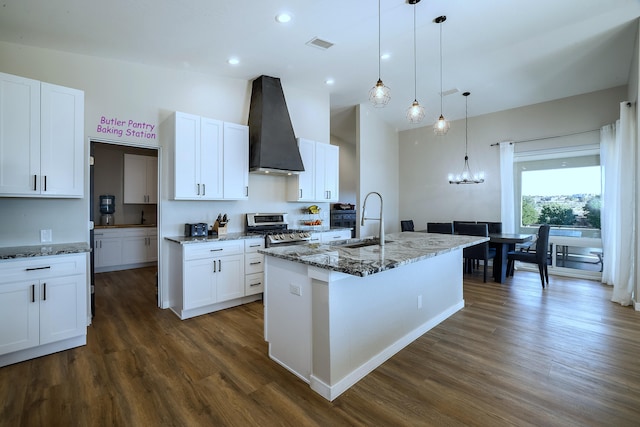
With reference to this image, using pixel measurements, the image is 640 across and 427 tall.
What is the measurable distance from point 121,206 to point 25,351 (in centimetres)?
432

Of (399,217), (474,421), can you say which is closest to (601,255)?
(399,217)

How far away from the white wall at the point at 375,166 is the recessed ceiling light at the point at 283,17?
345 cm

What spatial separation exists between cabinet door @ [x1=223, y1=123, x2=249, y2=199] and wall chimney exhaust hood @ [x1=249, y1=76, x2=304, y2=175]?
14 centimetres

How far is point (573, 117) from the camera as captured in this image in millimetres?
5324

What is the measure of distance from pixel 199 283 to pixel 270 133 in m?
2.24

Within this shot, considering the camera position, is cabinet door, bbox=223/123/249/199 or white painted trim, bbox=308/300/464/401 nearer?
white painted trim, bbox=308/300/464/401

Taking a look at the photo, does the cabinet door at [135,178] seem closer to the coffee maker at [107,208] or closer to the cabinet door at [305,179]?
the coffee maker at [107,208]

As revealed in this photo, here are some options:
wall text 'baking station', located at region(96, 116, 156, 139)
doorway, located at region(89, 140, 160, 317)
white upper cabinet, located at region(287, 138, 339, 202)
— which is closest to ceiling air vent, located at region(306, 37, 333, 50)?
white upper cabinet, located at region(287, 138, 339, 202)

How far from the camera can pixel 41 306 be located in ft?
8.32

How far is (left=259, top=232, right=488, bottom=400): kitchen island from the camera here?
6.59 ft

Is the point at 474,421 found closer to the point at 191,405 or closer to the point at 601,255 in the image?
the point at 191,405

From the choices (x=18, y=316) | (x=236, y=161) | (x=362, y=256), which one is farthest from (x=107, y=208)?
(x=362, y=256)

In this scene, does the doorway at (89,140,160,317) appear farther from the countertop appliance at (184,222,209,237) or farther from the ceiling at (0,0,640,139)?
the ceiling at (0,0,640,139)

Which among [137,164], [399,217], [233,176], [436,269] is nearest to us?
[436,269]
